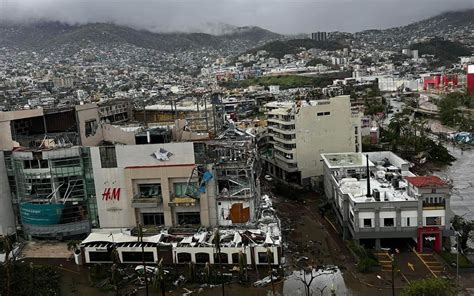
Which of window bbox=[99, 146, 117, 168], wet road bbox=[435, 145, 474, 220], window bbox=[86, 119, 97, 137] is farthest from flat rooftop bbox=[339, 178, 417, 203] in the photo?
window bbox=[86, 119, 97, 137]

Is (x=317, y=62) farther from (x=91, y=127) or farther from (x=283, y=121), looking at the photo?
(x=91, y=127)

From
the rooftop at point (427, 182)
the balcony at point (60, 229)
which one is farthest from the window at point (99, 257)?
the rooftop at point (427, 182)

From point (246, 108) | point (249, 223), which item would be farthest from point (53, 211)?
point (246, 108)

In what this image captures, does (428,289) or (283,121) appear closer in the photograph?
(428,289)

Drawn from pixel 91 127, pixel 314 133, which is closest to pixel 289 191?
pixel 314 133

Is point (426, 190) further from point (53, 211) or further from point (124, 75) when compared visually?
point (124, 75)
